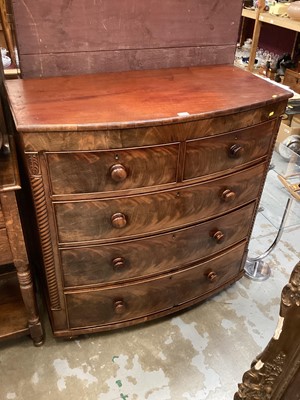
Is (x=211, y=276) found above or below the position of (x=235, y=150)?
below

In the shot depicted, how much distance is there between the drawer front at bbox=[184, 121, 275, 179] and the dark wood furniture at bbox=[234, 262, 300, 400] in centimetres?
57

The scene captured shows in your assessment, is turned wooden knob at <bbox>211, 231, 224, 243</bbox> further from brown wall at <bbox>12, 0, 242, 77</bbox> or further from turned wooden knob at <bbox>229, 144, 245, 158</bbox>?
brown wall at <bbox>12, 0, 242, 77</bbox>

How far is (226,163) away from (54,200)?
580mm

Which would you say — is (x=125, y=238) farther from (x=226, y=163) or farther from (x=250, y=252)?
(x=250, y=252)

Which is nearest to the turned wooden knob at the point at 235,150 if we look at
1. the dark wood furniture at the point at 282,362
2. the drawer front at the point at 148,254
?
the drawer front at the point at 148,254

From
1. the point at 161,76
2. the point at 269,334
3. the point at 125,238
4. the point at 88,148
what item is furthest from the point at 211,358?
the point at 161,76

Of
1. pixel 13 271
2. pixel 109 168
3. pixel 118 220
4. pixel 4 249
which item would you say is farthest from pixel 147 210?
pixel 13 271

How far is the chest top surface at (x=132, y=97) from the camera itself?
99cm

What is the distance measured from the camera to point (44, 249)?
118 centimetres

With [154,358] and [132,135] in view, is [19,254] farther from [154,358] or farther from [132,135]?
[154,358]

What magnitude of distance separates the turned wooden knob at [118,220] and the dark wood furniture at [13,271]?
28 cm

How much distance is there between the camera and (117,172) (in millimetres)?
1045

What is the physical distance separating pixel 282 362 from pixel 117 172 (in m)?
0.63

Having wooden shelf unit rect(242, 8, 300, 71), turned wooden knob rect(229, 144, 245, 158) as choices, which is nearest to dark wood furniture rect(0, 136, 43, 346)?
turned wooden knob rect(229, 144, 245, 158)
